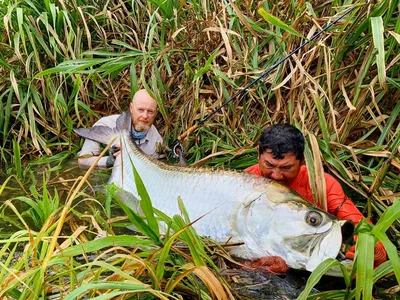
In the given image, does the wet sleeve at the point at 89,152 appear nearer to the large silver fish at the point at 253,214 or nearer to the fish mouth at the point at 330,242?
the large silver fish at the point at 253,214

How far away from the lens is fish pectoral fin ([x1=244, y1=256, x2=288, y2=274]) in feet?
8.33

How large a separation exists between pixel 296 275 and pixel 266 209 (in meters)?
0.34

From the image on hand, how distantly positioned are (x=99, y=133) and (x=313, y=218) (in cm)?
233

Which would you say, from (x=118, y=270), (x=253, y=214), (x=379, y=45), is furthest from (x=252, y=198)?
(x=379, y=45)

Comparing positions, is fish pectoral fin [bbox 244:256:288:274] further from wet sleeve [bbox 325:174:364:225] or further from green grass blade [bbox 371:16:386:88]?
green grass blade [bbox 371:16:386:88]

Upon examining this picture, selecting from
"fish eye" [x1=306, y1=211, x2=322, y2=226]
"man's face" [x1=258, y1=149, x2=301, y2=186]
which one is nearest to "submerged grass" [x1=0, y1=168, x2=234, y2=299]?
"fish eye" [x1=306, y1=211, x2=322, y2=226]

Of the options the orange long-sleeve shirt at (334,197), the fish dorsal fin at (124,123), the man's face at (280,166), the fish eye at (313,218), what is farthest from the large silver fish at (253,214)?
the fish dorsal fin at (124,123)

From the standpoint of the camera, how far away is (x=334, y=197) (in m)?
2.96

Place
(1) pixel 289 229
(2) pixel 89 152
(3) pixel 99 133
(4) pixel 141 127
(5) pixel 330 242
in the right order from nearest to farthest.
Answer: (5) pixel 330 242 → (1) pixel 289 229 → (3) pixel 99 133 → (2) pixel 89 152 → (4) pixel 141 127

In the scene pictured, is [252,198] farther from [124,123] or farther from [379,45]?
[124,123]

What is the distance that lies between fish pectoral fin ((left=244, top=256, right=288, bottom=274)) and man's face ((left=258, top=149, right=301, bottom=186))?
548 millimetres

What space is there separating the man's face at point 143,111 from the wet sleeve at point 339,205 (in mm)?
2157

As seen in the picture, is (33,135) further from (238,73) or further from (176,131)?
(238,73)

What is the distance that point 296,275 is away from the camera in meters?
2.57
